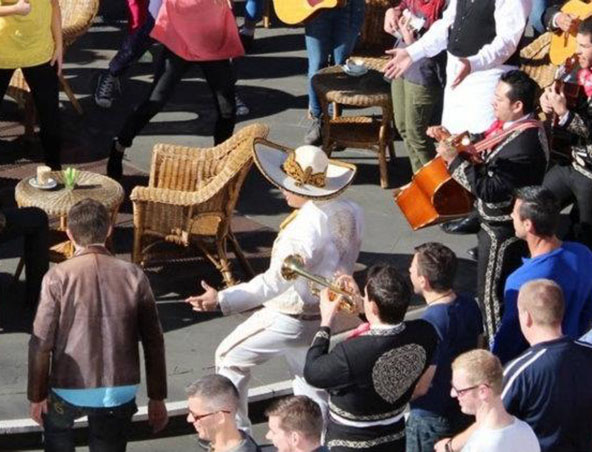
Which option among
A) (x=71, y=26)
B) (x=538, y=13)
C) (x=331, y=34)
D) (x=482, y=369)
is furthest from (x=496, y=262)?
(x=538, y=13)

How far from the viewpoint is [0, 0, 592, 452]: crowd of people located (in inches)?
250

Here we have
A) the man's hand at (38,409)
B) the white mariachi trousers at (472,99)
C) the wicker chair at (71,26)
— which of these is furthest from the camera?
the wicker chair at (71,26)

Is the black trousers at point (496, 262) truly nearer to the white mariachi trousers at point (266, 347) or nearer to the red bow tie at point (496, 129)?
the red bow tie at point (496, 129)

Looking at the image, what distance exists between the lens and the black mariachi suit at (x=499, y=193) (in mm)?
8422

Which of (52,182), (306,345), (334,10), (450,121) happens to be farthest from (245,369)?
(334,10)

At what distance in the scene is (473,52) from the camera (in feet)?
32.9

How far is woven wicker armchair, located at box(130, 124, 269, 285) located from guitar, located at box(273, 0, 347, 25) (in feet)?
7.57

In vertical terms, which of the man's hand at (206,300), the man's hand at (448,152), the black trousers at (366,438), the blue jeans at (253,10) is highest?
the man's hand at (448,152)

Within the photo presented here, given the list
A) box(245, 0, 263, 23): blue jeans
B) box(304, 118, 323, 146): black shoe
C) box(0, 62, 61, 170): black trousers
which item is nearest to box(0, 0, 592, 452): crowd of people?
box(0, 62, 61, 170): black trousers

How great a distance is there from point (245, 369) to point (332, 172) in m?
1.15

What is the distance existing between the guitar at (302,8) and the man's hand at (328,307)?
5.20m

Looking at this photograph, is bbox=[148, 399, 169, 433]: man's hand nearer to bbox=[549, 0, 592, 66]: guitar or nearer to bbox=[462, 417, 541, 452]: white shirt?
bbox=[462, 417, 541, 452]: white shirt

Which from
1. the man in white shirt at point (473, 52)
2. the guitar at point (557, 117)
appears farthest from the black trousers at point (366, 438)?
the man in white shirt at point (473, 52)

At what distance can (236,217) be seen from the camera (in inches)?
426
